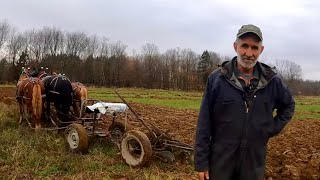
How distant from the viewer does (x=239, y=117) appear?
2.85 meters

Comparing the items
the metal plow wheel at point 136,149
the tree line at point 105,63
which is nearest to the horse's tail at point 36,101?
the metal plow wheel at point 136,149

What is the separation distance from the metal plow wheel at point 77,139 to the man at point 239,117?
14.2ft

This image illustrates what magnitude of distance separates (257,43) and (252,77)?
10.9 inches

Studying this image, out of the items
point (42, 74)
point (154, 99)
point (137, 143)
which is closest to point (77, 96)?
point (42, 74)

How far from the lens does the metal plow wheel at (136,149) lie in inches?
239

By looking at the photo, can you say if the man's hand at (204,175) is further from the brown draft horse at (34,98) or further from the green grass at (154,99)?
the green grass at (154,99)

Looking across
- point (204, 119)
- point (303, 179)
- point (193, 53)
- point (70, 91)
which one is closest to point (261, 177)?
point (204, 119)

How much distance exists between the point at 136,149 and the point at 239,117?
3.76 metres

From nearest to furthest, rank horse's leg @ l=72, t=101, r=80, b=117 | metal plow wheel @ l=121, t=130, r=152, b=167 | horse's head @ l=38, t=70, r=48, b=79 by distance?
metal plow wheel @ l=121, t=130, r=152, b=167 → horse's leg @ l=72, t=101, r=80, b=117 → horse's head @ l=38, t=70, r=48, b=79

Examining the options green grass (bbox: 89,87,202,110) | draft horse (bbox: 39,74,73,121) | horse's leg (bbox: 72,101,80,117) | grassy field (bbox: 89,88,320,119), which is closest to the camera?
draft horse (bbox: 39,74,73,121)

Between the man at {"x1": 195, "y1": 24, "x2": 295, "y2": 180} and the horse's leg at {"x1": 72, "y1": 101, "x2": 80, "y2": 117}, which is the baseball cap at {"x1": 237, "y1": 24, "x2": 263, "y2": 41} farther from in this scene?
the horse's leg at {"x1": 72, "y1": 101, "x2": 80, "y2": 117}

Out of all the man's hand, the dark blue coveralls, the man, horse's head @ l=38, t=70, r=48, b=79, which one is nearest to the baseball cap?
the man

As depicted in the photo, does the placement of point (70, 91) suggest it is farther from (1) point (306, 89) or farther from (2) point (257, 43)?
(1) point (306, 89)

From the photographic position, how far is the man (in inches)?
113
